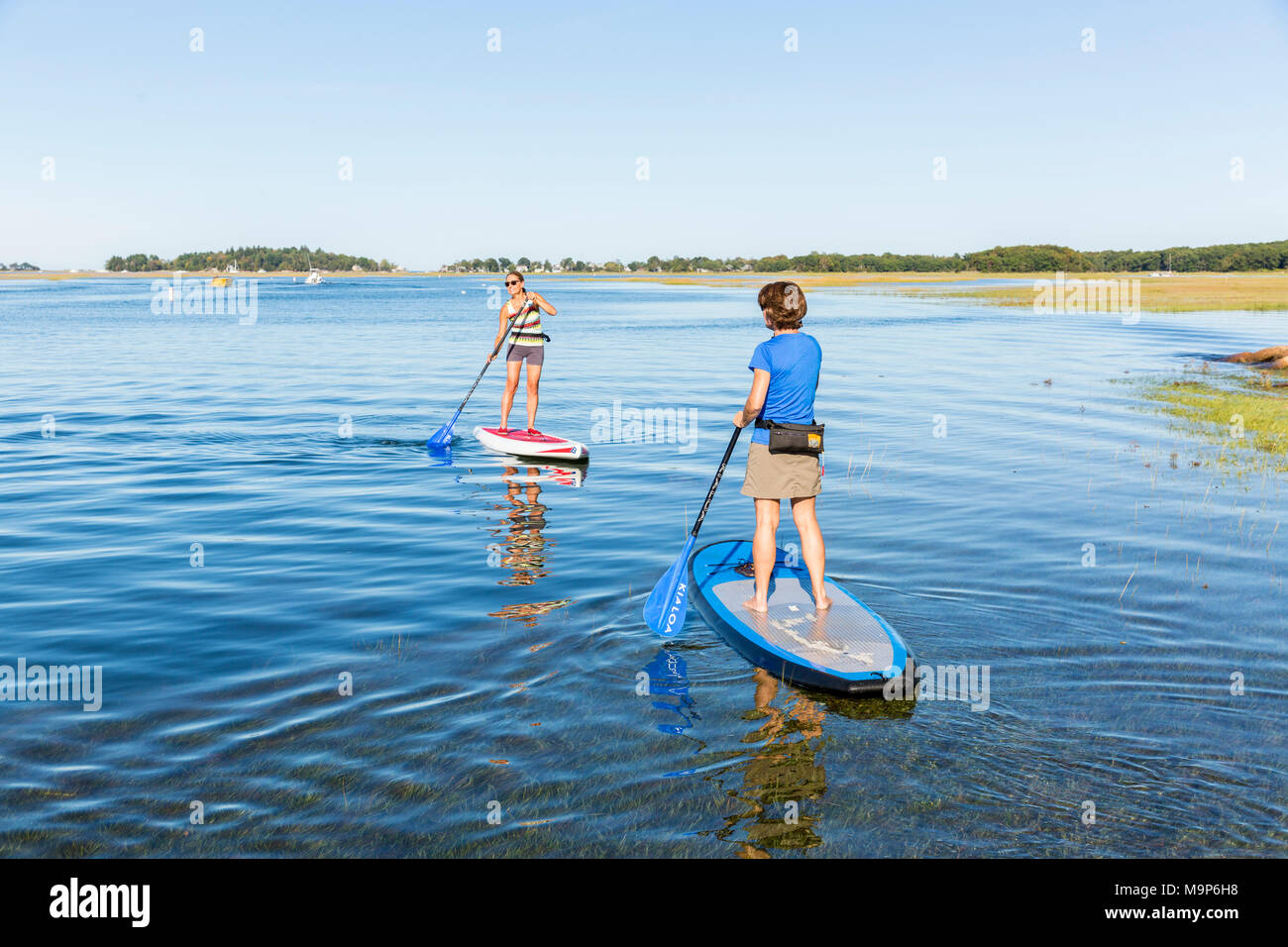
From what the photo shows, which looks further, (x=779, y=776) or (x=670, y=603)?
(x=670, y=603)

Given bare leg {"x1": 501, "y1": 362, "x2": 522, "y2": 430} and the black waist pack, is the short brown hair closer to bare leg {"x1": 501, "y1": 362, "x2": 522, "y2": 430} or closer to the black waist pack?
the black waist pack

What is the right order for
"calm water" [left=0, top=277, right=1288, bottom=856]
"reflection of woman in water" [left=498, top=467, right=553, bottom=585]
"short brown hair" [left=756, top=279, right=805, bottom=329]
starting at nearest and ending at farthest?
"calm water" [left=0, top=277, right=1288, bottom=856]
"short brown hair" [left=756, top=279, right=805, bottom=329]
"reflection of woman in water" [left=498, top=467, right=553, bottom=585]

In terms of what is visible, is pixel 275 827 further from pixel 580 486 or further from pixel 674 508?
pixel 580 486

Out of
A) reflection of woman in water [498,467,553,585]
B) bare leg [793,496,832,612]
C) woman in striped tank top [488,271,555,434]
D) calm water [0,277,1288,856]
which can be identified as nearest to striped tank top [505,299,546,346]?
woman in striped tank top [488,271,555,434]

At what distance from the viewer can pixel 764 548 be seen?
26.6ft

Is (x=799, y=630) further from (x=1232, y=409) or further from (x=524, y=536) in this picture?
(x=1232, y=409)

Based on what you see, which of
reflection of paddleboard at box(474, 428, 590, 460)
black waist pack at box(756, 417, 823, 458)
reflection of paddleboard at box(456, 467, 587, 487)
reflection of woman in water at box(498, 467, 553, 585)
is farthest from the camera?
reflection of paddleboard at box(474, 428, 590, 460)

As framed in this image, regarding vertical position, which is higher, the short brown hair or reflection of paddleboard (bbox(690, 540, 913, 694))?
→ the short brown hair

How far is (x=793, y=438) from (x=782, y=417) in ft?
0.65

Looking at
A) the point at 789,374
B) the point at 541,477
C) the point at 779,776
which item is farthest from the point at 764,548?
the point at 541,477

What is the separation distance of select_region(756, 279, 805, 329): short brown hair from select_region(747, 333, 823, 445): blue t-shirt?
0.44 feet

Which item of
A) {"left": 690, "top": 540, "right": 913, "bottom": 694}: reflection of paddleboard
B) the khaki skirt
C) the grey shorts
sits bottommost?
{"left": 690, "top": 540, "right": 913, "bottom": 694}: reflection of paddleboard

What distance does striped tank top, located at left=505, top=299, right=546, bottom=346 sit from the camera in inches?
651

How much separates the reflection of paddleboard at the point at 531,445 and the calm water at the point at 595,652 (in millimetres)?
527
